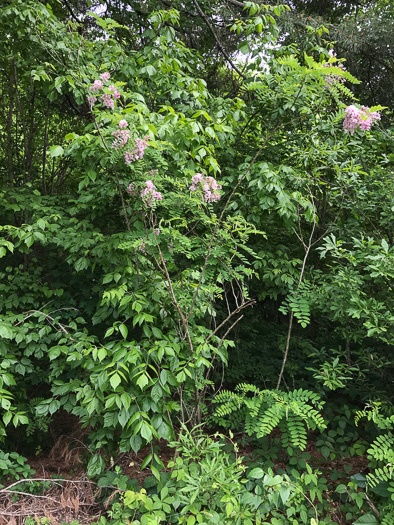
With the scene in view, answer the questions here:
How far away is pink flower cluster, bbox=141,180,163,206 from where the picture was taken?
2.10 meters

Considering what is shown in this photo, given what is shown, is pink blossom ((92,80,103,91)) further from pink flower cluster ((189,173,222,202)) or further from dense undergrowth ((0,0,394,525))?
pink flower cluster ((189,173,222,202))

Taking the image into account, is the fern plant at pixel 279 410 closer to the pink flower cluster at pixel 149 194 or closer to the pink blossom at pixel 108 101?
the pink flower cluster at pixel 149 194

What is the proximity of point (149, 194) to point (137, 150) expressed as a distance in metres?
0.27

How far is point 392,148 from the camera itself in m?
3.46

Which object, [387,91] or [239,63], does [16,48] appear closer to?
→ [239,63]

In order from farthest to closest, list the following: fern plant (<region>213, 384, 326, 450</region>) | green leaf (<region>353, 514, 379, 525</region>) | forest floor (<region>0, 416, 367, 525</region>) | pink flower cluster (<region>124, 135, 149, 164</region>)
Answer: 1. forest floor (<region>0, 416, 367, 525</region>)
2. green leaf (<region>353, 514, 379, 525</region>)
3. fern plant (<region>213, 384, 326, 450</region>)
4. pink flower cluster (<region>124, 135, 149, 164</region>)

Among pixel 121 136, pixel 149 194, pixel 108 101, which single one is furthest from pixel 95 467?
pixel 108 101

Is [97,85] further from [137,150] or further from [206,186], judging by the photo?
[206,186]

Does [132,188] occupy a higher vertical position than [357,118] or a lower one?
lower

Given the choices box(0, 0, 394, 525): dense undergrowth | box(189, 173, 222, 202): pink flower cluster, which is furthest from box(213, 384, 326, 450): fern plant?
box(189, 173, 222, 202): pink flower cluster

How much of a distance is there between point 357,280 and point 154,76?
2.34 metres

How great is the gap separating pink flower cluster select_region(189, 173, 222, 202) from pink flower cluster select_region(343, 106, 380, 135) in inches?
46.9

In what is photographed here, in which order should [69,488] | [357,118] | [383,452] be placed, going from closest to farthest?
[383,452] < [357,118] < [69,488]

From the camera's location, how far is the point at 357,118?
2570 millimetres
